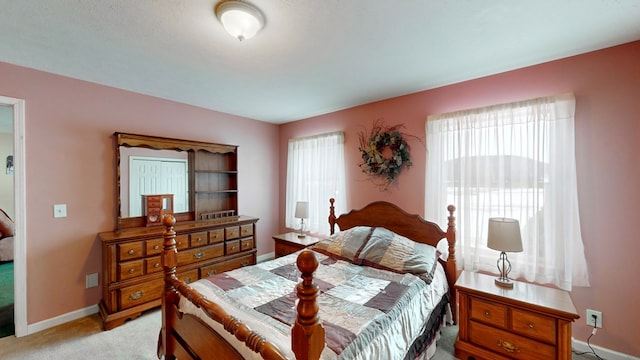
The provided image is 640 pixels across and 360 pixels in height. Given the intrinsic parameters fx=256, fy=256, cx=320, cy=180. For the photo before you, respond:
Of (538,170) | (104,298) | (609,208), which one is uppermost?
(538,170)

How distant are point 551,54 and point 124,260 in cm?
434

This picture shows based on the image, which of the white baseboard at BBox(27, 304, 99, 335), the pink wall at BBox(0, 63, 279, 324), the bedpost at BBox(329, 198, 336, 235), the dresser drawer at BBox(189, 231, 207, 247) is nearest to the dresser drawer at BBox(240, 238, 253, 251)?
the dresser drawer at BBox(189, 231, 207, 247)

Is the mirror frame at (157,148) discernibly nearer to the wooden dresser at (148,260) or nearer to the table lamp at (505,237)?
the wooden dresser at (148,260)

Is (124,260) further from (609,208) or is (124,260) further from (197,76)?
Answer: (609,208)

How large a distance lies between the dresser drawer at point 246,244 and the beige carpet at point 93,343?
4.01 feet

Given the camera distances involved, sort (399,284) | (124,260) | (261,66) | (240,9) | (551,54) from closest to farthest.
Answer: (240,9)
(399,284)
(551,54)
(261,66)
(124,260)

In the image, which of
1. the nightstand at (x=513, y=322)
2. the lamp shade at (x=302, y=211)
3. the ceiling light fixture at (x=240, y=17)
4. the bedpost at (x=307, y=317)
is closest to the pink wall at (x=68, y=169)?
the lamp shade at (x=302, y=211)

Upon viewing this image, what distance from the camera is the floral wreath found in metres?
3.05

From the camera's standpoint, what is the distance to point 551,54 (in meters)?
2.16

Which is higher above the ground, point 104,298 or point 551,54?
point 551,54

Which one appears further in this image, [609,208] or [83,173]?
[83,173]

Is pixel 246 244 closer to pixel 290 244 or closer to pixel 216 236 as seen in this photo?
pixel 216 236

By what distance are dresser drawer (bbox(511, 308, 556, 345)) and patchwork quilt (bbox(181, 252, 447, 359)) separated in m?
0.53

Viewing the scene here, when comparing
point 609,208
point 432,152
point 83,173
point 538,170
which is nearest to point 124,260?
point 83,173
